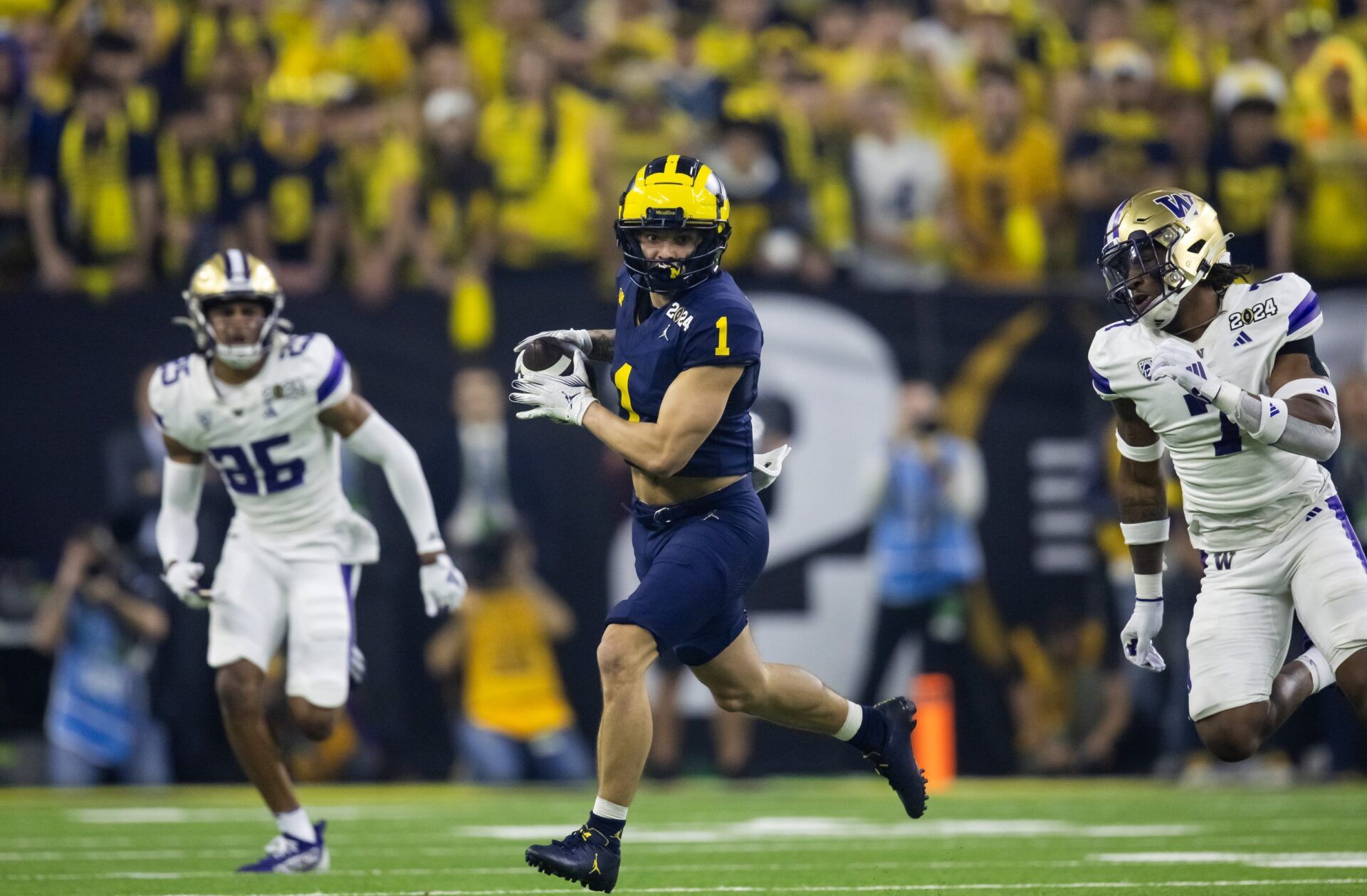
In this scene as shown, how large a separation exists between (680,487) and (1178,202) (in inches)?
68.3

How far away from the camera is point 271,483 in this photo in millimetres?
6824

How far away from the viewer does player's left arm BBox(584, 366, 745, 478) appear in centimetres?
515

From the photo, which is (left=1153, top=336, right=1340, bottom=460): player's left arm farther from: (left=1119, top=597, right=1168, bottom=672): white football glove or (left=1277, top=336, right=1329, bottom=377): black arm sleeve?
(left=1119, top=597, right=1168, bottom=672): white football glove

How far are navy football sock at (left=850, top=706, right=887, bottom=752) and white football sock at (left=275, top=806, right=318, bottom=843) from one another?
1.90m

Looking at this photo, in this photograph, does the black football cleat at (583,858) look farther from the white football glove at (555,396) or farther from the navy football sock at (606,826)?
the white football glove at (555,396)

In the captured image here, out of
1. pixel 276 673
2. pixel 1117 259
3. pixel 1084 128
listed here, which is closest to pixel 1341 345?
pixel 1084 128

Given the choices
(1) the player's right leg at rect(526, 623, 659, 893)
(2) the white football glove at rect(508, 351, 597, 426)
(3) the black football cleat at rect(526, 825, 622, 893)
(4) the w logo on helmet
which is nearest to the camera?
(3) the black football cleat at rect(526, 825, 622, 893)

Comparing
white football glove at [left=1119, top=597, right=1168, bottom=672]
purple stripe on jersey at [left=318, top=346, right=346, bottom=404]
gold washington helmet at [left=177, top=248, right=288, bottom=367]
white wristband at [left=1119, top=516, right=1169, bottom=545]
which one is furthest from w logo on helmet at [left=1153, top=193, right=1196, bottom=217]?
gold washington helmet at [left=177, top=248, right=288, bottom=367]

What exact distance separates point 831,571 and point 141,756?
3788mm

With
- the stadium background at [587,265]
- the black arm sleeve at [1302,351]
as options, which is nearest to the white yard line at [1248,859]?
the black arm sleeve at [1302,351]

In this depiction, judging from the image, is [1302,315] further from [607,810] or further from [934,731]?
[934,731]

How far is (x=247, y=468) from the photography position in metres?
6.82

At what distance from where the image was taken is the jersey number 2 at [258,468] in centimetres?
678

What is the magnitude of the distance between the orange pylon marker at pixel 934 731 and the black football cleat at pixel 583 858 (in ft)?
15.6
